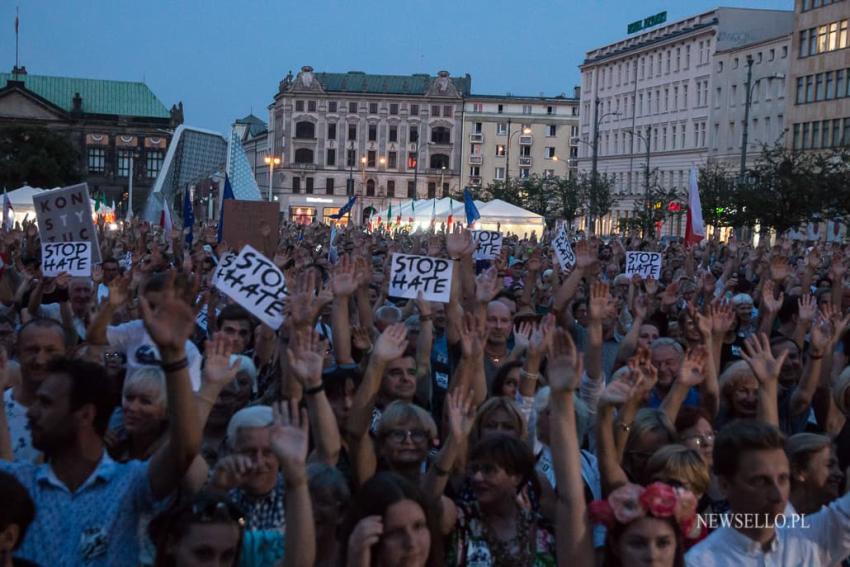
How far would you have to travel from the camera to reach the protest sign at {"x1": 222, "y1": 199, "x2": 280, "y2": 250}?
15.4 meters

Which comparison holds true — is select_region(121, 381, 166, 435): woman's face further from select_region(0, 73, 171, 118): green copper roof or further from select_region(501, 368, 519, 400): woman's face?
select_region(0, 73, 171, 118): green copper roof

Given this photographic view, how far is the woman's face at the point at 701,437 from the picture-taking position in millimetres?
5578

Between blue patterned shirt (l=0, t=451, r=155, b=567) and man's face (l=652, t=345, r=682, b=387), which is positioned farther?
man's face (l=652, t=345, r=682, b=387)

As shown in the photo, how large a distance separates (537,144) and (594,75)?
2726 cm

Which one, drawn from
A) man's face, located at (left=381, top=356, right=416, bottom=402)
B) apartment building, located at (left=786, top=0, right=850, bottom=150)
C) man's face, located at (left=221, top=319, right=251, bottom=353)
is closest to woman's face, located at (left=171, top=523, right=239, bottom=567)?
man's face, located at (left=381, top=356, right=416, bottom=402)

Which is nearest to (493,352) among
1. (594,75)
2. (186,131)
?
(186,131)

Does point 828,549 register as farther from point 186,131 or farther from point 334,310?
point 186,131

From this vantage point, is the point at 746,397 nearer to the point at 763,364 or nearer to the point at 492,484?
the point at 763,364

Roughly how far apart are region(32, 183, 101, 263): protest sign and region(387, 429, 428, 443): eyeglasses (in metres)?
6.83

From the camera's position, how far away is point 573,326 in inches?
397

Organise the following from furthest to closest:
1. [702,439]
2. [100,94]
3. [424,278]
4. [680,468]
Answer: [100,94] → [424,278] → [702,439] → [680,468]

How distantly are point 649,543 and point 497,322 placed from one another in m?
4.52

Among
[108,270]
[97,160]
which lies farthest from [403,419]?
[97,160]

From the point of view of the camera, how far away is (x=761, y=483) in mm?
4320
